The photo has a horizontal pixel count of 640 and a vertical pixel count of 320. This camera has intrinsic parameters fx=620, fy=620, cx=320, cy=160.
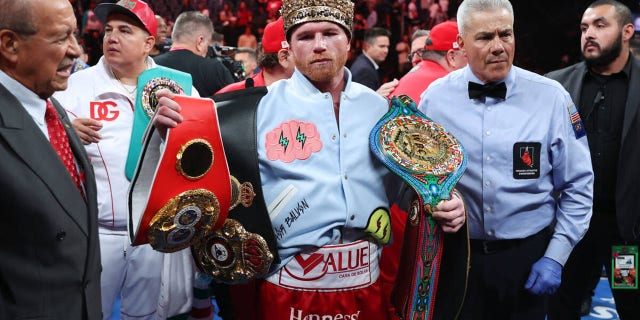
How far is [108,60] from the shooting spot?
8.79ft

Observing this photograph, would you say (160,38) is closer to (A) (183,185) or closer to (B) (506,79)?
(B) (506,79)

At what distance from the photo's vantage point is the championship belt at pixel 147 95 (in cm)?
249

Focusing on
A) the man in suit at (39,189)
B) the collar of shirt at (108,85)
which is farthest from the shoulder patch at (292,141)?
the collar of shirt at (108,85)

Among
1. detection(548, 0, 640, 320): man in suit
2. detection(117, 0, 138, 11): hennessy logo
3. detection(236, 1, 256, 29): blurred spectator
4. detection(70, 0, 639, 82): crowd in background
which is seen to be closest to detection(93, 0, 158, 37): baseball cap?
detection(117, 0, 138, 11): hennessy logo

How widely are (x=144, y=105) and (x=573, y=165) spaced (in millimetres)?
1660

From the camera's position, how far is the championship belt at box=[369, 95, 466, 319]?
72.5 inches

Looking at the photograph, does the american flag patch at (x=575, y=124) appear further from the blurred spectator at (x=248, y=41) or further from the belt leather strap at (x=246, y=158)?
the blurred spectator at (x=248, y=41)

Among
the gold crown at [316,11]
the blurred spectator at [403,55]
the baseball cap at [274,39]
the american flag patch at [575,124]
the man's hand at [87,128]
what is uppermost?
the gold crown at [316,11]

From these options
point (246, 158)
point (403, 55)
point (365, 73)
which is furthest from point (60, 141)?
point (403, 55)

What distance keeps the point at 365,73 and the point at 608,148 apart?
327cm

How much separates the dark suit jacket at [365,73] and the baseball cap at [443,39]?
191cm

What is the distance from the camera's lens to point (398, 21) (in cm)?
1010

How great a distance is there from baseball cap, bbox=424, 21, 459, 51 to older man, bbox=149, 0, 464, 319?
227cm

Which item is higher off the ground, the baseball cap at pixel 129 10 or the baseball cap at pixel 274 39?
the baseball cap at pixel 129 10
